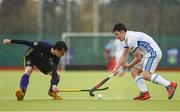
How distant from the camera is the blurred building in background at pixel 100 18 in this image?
33.5m

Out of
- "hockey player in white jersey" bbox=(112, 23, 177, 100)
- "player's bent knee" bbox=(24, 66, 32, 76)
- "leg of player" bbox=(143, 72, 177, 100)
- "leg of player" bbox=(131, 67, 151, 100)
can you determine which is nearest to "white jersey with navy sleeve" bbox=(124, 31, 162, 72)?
"hockey player in white jersey" bbox=(112, 23, 177, 100)

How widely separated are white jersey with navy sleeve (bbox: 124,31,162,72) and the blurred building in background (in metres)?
19.2

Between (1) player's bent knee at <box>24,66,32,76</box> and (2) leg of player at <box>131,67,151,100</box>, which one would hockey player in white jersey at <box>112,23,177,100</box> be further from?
(1) player's bent knee at <box>24,66,32,76</box>

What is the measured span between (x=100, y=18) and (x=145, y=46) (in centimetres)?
2233

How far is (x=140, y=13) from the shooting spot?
1375 inches

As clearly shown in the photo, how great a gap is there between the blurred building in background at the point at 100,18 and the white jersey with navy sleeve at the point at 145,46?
19.2 metres

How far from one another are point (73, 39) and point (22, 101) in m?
21.0

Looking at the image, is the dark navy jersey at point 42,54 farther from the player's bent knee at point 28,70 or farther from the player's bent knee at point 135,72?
the player's bent knee at point 135,72

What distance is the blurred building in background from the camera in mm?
33469

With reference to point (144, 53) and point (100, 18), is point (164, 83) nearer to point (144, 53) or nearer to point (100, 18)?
point (144, 53)

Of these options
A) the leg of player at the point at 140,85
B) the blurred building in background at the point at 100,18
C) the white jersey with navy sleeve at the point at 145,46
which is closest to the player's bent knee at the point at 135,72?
the leg of player at the point at 140,85

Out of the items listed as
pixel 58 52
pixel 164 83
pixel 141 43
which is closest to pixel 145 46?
pixel 141 43

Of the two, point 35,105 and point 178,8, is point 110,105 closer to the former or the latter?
point 35,105

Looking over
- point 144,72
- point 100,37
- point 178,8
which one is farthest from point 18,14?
point 144,72
